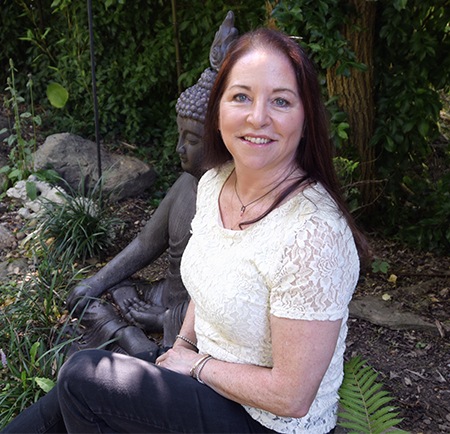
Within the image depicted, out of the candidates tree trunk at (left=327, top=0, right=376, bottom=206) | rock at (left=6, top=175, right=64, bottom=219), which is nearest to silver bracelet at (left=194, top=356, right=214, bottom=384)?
tree trunk at (left=327, top=0, right=376, bottom=206)

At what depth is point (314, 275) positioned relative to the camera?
1585 mm

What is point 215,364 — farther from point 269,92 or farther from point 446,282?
point 446,282

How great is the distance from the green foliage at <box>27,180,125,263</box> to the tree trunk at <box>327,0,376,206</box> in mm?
1613

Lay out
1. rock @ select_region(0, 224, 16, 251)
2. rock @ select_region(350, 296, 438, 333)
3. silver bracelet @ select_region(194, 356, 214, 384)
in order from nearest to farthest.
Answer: silver bracelet @ select_region(194, 356, 214, 384) < rock @ select_region(350, 296, 438, 333) < rock @ select_region(0, 224, 16, 251)

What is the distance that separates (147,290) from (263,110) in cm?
173

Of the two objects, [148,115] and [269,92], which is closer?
[269,92]

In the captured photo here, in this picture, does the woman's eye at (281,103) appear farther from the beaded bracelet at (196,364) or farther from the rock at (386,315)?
the rock at (386,315)

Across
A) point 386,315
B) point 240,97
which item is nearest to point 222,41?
point 240,97

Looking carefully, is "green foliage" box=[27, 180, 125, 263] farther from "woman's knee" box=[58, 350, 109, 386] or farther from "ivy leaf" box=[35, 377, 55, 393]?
"woman's knee" box=[58, 350, 109, 386]

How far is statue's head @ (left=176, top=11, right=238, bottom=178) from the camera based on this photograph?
7.88 ft

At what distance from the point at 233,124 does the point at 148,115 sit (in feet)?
13.6

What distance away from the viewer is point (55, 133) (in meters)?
5.75

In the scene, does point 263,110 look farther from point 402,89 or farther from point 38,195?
point 38,195

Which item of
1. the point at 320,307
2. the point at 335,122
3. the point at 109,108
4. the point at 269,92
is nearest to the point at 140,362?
the point at 320,307
